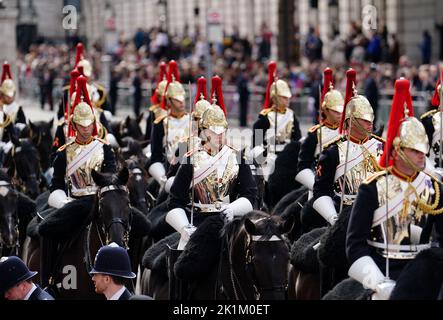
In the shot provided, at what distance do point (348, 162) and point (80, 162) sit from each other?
269 cm

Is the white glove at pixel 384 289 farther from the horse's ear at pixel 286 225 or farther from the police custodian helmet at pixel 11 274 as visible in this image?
the police custodian helmet at pixel 11 274

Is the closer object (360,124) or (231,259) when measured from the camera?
(231,259)

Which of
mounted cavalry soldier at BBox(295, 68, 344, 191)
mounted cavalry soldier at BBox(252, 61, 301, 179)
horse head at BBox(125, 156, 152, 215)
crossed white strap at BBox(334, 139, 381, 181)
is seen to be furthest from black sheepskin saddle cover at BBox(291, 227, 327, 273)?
mounted cavalry soldier at BBox(252, 61, 301, 179)

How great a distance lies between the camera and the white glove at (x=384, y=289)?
24.2 feet

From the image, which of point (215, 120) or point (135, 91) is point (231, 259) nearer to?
point (215, 120)

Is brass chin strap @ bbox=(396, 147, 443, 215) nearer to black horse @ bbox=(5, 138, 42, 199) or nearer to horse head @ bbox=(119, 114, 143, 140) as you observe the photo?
black horse @ bbox=(5, 138, 42, 199)

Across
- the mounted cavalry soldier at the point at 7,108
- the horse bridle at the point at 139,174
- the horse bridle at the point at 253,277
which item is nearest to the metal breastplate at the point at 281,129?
the horse bridle at the point at 139,174

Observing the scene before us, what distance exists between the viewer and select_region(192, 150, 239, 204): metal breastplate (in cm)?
975

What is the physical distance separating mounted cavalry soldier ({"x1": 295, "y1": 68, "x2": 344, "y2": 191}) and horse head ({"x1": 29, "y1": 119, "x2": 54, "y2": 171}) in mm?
6260

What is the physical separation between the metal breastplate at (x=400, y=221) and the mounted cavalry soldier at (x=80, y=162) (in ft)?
12.8

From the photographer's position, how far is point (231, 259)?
856cm
